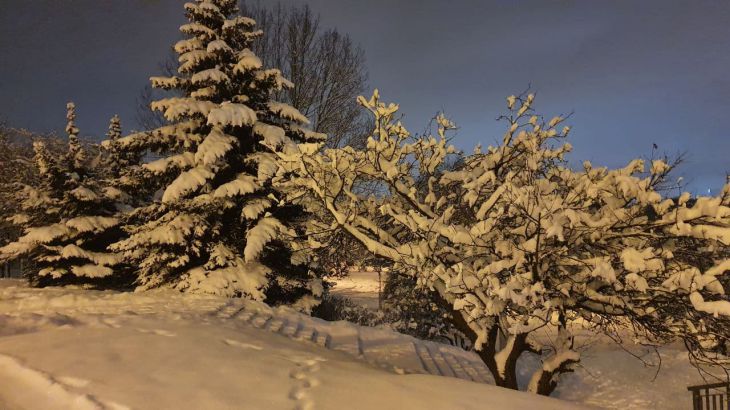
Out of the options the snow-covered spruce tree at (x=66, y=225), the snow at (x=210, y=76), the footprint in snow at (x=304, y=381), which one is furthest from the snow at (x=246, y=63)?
the footprint in snow at (x=304, y=381)

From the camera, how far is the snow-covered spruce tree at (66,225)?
43.5 feet

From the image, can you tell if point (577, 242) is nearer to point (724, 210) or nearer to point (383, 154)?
point (724, 210)

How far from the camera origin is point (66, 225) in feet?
43.7

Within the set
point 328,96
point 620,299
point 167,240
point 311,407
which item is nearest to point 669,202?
point 620,299

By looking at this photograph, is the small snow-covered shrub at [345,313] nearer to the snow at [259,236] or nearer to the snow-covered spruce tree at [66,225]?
the snow at [259,236]

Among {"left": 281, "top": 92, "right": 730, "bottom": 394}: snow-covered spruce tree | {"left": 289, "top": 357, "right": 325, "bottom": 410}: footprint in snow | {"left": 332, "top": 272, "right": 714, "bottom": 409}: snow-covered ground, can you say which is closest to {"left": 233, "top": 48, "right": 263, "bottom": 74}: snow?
{"left": 281, "top": 92, "right": 730, "bottom": 394}: snow-covered spruce tree

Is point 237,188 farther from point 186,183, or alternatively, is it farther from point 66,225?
point 66,225

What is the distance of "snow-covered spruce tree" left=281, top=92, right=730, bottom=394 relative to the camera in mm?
4273

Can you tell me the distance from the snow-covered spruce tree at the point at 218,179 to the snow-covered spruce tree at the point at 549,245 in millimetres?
3831

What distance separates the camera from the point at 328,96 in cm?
1725

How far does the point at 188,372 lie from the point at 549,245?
12.6ft

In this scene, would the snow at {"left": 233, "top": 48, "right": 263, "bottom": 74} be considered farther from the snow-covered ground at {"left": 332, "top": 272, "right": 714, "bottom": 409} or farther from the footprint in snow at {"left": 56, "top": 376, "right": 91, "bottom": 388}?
the snow-covered ground at {"left": 332, "top": 272, "right": 714, "bottom": 409}

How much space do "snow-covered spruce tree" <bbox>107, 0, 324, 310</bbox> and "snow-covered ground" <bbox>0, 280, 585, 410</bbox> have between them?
3582mm

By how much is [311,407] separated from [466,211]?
4.60 meters
